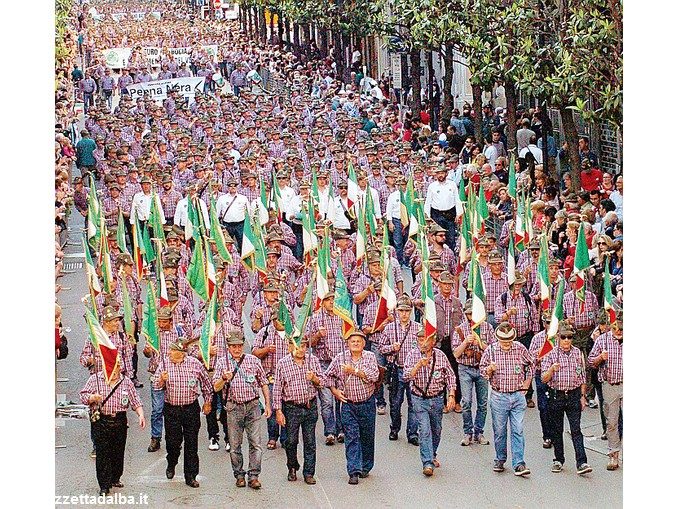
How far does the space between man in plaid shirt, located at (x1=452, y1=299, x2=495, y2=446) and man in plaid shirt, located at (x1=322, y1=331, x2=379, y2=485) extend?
4.14 ft

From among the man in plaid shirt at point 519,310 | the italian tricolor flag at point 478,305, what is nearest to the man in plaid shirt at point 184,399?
the italian tricolor flag at point 478,305

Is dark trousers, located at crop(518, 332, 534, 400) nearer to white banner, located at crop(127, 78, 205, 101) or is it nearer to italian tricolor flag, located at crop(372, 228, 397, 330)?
italian tricolor flag, located at crop(372, 228, 397, 330)

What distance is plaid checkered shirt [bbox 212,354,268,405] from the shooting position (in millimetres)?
13852

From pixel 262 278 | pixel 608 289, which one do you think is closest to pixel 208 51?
pixel 262 278

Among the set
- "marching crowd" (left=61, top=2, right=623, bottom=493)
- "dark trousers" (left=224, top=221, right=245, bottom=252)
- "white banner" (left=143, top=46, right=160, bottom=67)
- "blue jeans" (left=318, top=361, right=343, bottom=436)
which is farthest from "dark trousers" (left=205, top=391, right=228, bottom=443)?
"white banner" (left=143, top=46, right=160, bottom=67)

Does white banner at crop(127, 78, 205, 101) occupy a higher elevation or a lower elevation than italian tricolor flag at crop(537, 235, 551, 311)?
higher

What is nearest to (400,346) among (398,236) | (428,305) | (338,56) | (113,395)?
(428,305)

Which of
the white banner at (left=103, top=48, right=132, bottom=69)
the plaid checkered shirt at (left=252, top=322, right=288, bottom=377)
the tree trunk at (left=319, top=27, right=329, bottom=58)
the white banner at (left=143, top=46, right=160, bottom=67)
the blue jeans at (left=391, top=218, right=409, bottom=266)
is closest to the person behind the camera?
the plaid checkered shirt at (left=252, top=322, right=288, bottom=377)

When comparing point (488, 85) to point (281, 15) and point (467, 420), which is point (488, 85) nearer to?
point (467, 420)

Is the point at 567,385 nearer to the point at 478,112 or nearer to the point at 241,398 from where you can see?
the point at 241,398

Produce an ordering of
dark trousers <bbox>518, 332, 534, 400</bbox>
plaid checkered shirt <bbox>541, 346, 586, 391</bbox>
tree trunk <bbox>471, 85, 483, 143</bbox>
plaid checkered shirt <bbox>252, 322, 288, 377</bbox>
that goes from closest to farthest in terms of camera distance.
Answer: plaid checkered shirt <bbox>541, 346, 586, 391</bbox> → plaid checkered shirt <bbox>252, 322, 288, 377</bbox> → dark trousers <bbox>518, 332, 534, 400</bbox> → tree trunk <bbox>471, 85, 483, 143</bbox>

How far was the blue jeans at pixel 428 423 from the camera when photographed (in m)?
14.2

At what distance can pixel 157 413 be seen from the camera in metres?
15.1

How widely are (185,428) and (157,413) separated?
1214 mm
